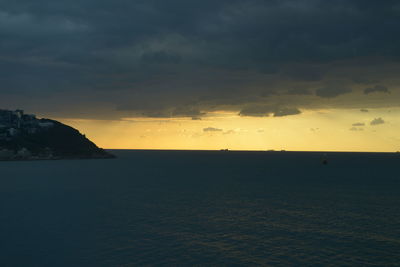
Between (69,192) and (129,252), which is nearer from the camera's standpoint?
(129,252)

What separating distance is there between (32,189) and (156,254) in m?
89.8

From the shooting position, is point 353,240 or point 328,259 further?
point 353,240

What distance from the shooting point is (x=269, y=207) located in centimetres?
8725

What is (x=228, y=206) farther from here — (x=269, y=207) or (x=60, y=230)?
(x=60, y=230)

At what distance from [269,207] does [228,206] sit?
416 inches

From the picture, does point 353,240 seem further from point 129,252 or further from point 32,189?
point 32,189

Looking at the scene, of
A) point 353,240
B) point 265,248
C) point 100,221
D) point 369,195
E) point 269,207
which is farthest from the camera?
point 369,195

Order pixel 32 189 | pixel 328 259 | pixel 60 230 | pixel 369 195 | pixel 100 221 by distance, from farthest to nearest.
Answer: pixel 32 189 → pixel 369 195 → pixel 100 221 → pixel 60 230 → pixel 328 259

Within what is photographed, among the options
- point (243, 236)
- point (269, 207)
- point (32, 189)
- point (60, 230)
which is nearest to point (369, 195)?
point (269, 207)

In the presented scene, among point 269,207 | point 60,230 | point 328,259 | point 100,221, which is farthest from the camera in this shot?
point 269,207

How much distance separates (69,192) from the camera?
114 m

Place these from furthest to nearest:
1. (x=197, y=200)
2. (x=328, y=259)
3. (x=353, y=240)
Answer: (x=197, y=200)
(x=353, y=240)
(x=328, y=259)

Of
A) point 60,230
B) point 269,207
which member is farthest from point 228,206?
point 60,230

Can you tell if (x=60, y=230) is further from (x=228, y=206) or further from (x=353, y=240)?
(x=353, y=240)
